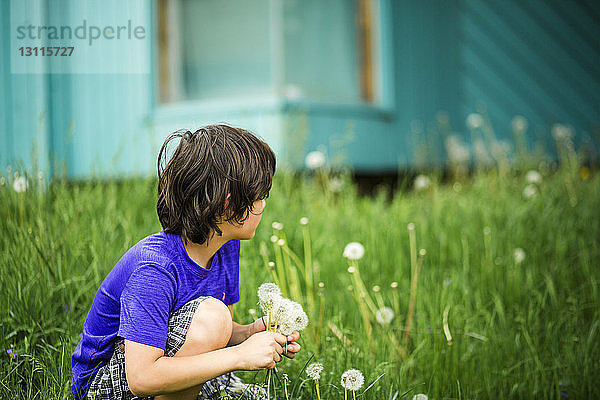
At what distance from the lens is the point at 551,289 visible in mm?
2672

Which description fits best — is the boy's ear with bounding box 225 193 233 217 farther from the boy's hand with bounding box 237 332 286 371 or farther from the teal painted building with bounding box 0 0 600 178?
the teal painted building with bounding box 0 0 600 178

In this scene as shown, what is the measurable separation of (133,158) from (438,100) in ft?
9.61

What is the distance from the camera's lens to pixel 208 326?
1.52 metres

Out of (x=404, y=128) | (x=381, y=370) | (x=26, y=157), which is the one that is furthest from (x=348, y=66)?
(x=381, y=370)

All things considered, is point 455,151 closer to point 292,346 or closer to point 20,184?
point 20,184

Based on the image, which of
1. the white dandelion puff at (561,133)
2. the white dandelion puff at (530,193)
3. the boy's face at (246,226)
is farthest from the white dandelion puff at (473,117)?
the boy's face at (246,226)

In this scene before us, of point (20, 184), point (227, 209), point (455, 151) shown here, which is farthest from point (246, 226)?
point (455, 151)

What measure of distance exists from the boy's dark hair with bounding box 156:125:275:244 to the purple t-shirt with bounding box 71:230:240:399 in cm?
9

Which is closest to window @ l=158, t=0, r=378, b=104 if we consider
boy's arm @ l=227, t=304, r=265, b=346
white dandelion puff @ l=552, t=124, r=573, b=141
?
white dandelion puff @ l=552, t=124, r=573, b=141

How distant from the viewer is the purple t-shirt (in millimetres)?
1476

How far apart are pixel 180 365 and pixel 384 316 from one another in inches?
45.2

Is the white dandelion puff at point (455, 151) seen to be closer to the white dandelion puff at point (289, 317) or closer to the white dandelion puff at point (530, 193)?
the white dandelion puff at point (530, 193)

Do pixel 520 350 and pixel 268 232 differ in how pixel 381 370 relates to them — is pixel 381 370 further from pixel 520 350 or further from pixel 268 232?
pixel 268 232

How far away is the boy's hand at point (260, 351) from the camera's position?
1.46 m
